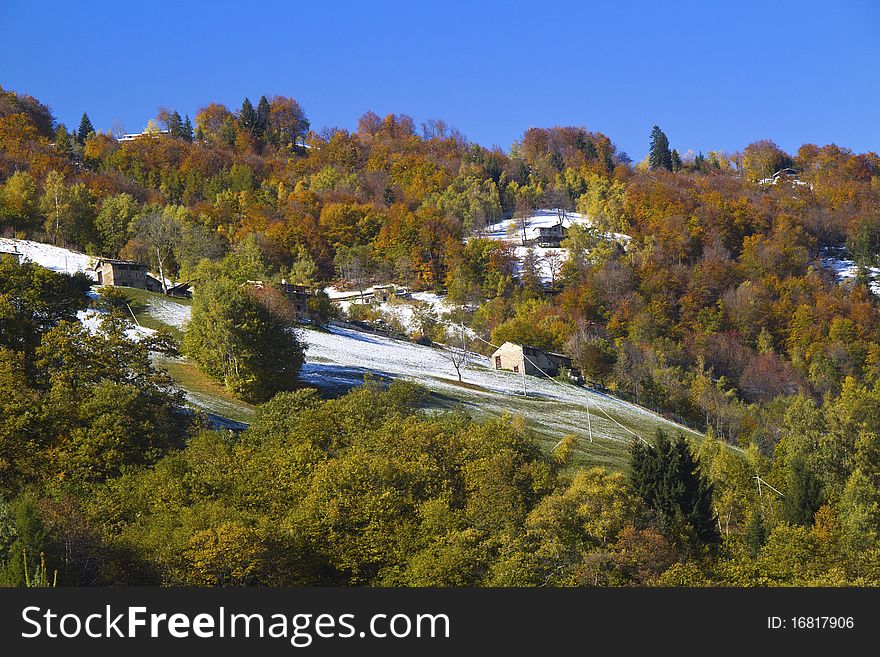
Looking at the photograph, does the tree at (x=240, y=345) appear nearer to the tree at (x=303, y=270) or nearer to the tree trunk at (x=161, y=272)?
the tree trunk at (x=161, y=272)

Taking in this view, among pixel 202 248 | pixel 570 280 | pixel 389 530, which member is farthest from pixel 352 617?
pixel 570 280

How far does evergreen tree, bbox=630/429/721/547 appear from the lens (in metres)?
57.4

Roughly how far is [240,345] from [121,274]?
4133 centimetres

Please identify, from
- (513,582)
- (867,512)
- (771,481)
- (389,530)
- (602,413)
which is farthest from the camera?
(602,413)

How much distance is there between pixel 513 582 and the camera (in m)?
42.3

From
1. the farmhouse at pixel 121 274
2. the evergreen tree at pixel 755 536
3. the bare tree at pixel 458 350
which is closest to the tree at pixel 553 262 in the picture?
the bare tree at pixel 458 350

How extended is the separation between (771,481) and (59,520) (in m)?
45.0

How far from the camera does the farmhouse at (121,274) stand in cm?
11519

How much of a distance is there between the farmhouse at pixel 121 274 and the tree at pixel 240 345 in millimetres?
34521

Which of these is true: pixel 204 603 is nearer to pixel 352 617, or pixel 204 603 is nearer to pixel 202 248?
pixel 352 617

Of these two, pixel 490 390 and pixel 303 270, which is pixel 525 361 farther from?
pixel 303 270

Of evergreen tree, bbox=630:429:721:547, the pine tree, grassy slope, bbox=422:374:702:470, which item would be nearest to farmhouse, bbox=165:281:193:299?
grassy slope, bbox=422:374:702:470

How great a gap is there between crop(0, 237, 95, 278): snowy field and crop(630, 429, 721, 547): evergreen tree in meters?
80.1

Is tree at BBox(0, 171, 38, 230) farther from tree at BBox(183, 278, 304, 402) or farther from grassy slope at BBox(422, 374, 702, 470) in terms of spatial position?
grassy slope at BBox(422, 374, 702, 470)
